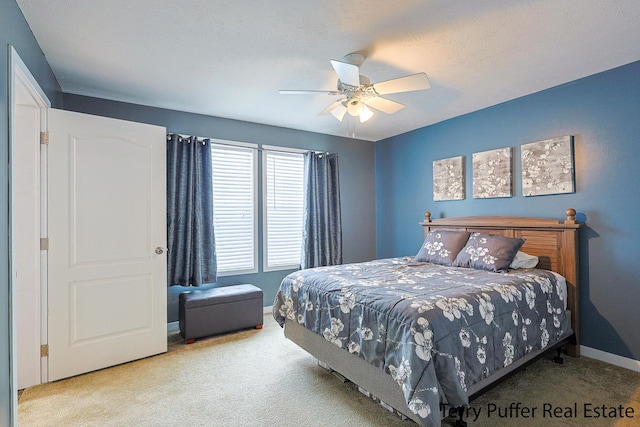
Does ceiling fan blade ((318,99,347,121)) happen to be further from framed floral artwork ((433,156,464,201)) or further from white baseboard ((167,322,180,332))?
white baseboard ((167,322,180,332))

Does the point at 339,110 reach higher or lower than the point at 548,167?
higher

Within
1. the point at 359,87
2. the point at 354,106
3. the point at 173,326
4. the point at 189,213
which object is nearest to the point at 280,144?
the point at 189,213

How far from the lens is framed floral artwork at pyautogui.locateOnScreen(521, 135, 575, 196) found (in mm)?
2986

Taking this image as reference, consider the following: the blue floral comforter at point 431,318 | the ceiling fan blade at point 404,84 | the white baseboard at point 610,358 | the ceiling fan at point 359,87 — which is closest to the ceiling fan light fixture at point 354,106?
the ceiling fan at point 359,87

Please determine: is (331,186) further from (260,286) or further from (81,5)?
(81,5)

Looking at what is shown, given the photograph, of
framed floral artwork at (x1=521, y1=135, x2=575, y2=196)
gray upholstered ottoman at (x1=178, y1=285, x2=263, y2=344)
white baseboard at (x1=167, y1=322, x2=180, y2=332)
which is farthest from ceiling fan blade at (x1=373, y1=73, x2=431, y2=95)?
white baseboard at (x1=167, y1=322, x2=180, y2=332)

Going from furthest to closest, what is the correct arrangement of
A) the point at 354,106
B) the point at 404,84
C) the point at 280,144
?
the point at 280,144, the point at 354,106, the point at 404,84

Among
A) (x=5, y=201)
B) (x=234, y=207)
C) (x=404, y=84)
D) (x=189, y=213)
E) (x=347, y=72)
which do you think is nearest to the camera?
(x=5, y=201)

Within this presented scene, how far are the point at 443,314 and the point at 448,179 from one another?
2.68 metres

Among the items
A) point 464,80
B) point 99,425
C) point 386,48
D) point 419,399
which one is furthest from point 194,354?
point 464,80

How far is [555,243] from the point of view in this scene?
118 inches

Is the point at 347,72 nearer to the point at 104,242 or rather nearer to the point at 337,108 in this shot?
the point at 337,108

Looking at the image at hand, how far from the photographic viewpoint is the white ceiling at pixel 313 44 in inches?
75.7

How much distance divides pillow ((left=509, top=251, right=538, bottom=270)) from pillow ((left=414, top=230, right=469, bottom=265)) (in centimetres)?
51
